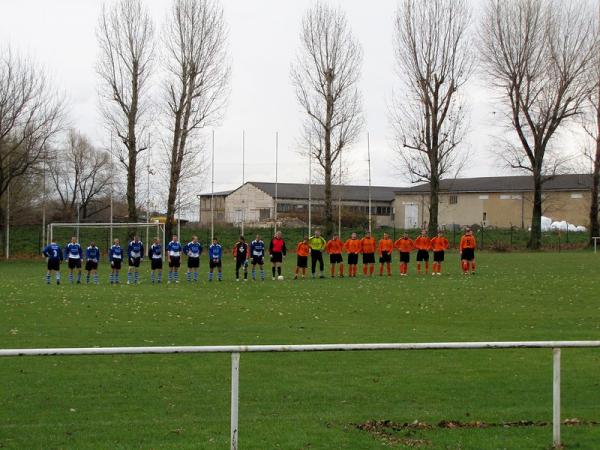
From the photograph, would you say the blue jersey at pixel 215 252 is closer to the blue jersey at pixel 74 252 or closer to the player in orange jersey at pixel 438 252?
the blue jersey at pixel 74 252

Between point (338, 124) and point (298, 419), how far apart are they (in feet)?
170

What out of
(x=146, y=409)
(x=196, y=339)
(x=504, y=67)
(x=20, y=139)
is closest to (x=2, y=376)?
(x=146, y=409)

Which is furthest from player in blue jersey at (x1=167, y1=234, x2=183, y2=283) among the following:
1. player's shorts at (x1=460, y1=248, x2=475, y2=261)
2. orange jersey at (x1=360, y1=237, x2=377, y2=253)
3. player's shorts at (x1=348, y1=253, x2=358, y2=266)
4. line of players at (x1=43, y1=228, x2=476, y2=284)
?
player's shorts at (x1=460, y1=248, x2=475, y2=261)

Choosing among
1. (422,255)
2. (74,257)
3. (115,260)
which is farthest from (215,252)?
(422,255)

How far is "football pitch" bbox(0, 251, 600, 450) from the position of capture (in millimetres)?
8469

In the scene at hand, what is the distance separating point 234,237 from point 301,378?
56.6 meters

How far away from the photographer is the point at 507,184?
88000 millimetres

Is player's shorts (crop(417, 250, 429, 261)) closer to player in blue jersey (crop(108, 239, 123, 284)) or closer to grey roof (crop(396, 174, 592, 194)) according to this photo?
player in blue jersey (crop(108, 239, 123, 284))

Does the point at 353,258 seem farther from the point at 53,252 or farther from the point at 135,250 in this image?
the point at 53,252

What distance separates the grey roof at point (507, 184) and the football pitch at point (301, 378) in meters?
62.7

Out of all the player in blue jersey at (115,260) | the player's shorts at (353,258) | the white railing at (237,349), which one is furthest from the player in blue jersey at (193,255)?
the white railing at (237,349)

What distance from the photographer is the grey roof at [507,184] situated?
3284 inches

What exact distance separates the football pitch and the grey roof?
62736 millimetres

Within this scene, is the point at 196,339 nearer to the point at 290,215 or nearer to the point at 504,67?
the point at 504,67
